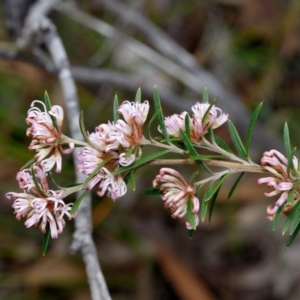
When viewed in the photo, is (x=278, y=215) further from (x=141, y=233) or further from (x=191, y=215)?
(x=141, y=233)

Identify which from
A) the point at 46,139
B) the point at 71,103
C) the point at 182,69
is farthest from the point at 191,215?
the point at 182,69

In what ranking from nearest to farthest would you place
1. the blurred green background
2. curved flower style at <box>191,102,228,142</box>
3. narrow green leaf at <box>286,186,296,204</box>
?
narrow green leaf at <box>286,186,296,204</box>, curved flower style at <box>191,102,228,142</box>, the blurred green background

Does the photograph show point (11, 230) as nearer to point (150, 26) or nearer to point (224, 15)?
point (150, 26)

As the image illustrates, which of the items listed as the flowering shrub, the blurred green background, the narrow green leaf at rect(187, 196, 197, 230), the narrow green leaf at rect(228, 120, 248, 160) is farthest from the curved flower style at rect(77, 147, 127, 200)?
the blurred green background

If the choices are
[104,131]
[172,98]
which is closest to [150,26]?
[172,98]

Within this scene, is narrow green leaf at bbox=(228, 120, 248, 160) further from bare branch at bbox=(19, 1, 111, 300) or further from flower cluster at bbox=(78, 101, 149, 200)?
bare branch at bbox=(19, 1, 111, 300)

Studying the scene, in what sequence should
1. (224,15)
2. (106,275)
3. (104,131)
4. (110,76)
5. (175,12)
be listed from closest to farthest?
(104,131) → (110,76) → (106,275) → (175,12) → (224,15)
